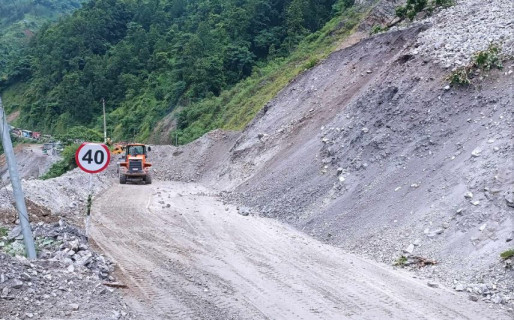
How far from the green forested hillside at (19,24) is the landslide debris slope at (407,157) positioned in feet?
223

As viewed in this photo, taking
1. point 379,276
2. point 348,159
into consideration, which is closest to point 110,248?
point 379,276

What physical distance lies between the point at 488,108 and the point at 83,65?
7016cm

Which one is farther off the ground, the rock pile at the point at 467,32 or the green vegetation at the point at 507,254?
the rock pile at the point at 467,32

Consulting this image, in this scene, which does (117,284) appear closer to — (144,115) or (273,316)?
(273,316)

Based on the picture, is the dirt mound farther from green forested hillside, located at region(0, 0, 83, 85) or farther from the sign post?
the sign post

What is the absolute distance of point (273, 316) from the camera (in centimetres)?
773

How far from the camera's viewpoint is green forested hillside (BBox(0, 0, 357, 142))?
44188 mm

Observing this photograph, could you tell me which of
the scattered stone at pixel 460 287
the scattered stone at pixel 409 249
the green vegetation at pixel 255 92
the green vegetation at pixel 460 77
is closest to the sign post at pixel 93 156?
the scattered stone at pixel 409 249

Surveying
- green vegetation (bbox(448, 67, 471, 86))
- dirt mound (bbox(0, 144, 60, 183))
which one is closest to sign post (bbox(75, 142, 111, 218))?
green vegetation (bbox(448, 67, 471, 86))

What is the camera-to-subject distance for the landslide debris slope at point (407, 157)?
1109 cm

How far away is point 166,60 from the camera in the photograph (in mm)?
65062

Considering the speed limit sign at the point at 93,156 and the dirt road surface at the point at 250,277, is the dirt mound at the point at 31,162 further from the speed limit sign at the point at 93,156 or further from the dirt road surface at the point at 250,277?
the speed limit sign at the point at 93,156

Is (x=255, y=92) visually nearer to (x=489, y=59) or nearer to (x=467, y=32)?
(x=467, y=32)

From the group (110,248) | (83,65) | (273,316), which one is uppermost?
(83,65)
